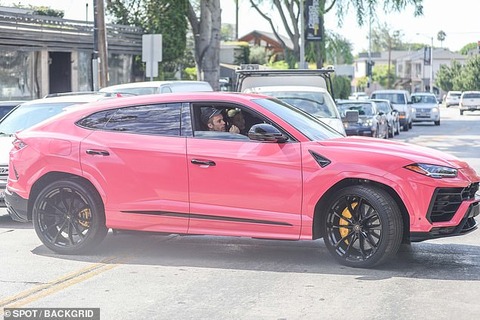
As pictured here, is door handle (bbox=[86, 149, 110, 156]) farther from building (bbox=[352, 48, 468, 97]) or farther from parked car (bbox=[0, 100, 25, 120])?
building (bbox=[352, 48, 468, 97])

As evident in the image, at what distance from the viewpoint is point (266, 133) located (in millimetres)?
8477

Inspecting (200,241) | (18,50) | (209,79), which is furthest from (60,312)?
(209,79)

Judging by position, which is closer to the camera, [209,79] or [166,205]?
[166,205]

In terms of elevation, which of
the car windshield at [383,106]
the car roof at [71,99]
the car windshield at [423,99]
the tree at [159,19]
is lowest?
the car windshield at [423,99]

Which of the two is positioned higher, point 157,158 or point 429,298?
point 157,158

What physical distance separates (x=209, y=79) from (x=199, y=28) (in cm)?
296

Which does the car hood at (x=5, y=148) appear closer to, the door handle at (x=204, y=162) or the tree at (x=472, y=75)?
the door handle at (x=204, y=162)

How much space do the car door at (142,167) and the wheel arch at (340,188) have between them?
4.22 ft

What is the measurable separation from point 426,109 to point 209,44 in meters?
15.1

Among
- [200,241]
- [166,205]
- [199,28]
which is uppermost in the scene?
[199,28]

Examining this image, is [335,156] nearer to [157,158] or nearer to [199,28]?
[157,158]

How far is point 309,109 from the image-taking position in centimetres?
1619

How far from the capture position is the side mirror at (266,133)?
8477 mm

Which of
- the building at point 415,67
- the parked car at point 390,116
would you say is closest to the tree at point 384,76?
the building at point 415,67
